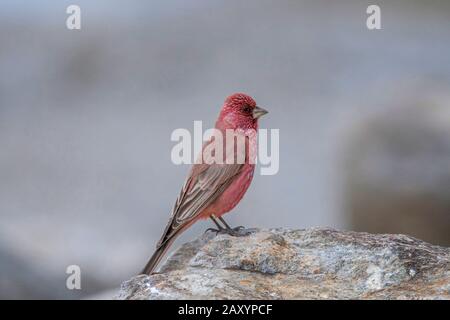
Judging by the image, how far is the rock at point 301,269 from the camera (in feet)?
12.6

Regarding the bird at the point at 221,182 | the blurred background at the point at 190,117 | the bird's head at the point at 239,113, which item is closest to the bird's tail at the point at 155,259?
the bird at the point at 221,182

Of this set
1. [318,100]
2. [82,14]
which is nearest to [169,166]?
[318,100]

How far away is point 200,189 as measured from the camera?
5059 millimetres

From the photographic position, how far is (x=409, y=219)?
24.7 feet

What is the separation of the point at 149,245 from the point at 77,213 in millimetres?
890

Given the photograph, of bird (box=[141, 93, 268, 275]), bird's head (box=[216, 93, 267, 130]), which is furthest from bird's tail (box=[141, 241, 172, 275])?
bird's head (box=[216, 93, 267, 130])

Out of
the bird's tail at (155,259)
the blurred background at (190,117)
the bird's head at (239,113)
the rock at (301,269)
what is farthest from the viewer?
the blurred background at (190,117)

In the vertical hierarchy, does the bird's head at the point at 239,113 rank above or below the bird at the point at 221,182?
above

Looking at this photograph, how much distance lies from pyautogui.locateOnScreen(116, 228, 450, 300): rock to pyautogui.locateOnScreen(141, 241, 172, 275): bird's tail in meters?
0.06

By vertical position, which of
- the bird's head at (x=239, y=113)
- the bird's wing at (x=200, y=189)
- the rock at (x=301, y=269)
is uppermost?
the bird's head at (x=239, y=113)

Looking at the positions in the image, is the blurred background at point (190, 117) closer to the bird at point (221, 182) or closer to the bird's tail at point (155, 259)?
the bird at point (221, 182)

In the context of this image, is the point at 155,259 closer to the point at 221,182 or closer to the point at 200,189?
the point at 200,189

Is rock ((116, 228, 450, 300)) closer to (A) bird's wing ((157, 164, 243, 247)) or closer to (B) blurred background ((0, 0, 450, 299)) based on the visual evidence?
(A) bird's wing ((157, 164, 243, 247))
